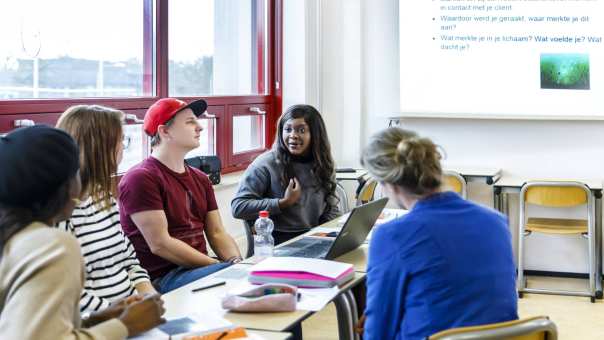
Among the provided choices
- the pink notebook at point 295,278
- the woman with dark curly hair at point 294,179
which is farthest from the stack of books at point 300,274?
the woman with dark curly hair at point 294,179

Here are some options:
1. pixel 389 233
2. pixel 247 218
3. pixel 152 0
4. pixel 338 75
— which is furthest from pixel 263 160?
pixel 338 75

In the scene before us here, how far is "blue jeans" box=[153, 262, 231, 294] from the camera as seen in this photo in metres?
3.22

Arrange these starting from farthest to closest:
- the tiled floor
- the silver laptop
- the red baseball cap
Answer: the tiled floor
the red baseball cap
the silver laptop

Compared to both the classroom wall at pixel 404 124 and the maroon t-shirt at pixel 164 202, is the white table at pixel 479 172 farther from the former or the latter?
the maroon t-shirt at pixel 164 202

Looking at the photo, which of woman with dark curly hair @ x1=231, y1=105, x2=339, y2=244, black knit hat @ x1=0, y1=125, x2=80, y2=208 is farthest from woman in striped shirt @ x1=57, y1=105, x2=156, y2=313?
woman with dark curly hair @ x1=231, y1=105, x2=339, y2=244

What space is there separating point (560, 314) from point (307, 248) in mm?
2414

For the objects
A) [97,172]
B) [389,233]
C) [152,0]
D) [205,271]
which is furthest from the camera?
[152,0]

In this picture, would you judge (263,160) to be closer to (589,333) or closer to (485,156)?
(589,333)

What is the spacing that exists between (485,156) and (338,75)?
1263 millimetres

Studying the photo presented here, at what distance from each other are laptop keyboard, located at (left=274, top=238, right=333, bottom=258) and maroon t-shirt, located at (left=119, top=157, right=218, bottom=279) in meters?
0.46

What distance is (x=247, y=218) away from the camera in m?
3.86

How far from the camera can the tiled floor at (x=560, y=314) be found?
453 centimetres

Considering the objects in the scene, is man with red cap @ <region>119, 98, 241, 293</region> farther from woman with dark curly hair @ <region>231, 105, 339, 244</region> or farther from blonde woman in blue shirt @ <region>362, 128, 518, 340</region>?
blonde woman in blue shirt @ <region>362, 128, 518, 340</region>

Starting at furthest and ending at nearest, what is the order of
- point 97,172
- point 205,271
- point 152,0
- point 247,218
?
1. point 152,0
2. point 247,218
3. point 205,271
4. point 97,172
